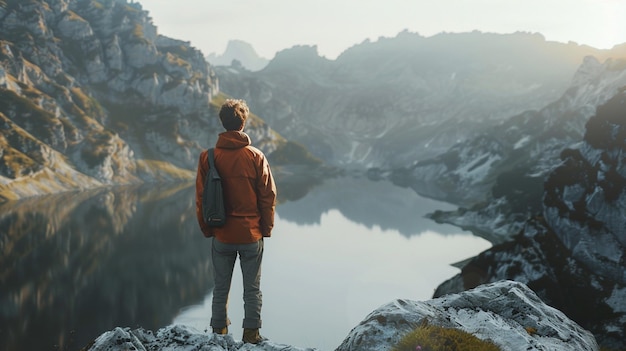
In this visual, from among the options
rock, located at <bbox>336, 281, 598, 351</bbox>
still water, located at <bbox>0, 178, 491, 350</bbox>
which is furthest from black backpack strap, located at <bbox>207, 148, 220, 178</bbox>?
still water, located at <bbox>0, 178, 491, 350</bbox>

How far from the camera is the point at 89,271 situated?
77250 mm

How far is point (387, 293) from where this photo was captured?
75750mm

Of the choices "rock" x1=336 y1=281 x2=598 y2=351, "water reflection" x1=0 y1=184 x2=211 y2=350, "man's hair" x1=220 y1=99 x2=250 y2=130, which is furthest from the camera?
"water reflection" x1=0 y1=184 x2=211 y2=350

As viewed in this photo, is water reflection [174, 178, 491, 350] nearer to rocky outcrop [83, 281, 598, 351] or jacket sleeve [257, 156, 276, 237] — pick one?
rocky outcrop [83, 281, 598, 351]

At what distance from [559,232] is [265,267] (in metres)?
54.5

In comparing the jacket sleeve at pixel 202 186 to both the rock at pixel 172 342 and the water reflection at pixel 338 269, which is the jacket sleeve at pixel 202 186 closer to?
the rock at pixel 172 342

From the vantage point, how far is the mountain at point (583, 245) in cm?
5281

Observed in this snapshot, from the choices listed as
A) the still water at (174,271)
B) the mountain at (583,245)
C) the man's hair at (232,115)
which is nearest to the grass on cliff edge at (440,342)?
the man's hair at (232,115)

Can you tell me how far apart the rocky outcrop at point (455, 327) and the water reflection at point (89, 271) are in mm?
33539

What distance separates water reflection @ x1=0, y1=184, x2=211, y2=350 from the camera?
55.6 meters

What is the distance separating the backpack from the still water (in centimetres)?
3884

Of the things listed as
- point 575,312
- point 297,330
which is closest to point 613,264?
point 575,312

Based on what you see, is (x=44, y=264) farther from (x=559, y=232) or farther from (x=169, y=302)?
(x=559, y=232)

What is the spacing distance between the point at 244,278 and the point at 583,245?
66.8 meters
